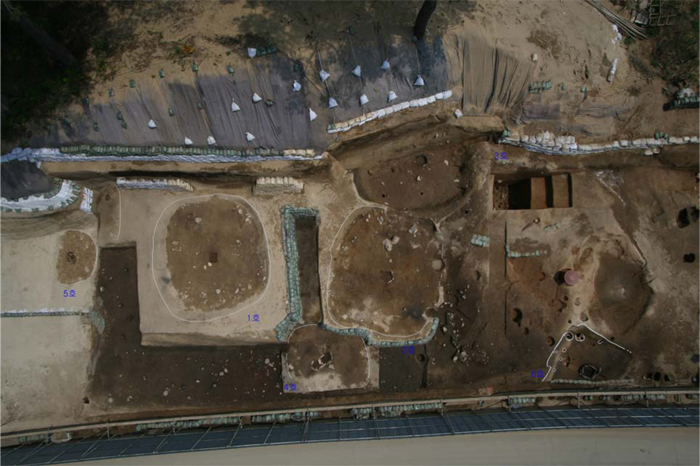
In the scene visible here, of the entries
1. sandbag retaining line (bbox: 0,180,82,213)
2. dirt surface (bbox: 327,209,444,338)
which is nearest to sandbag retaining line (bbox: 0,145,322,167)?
sandbag retaining line (bbox: 0,180,82,213)

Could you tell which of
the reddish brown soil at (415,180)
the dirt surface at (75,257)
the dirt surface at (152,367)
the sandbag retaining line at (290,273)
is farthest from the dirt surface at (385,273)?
the dirt surface at (75,257)

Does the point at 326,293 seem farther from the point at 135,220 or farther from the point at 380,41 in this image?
the point at 380,41

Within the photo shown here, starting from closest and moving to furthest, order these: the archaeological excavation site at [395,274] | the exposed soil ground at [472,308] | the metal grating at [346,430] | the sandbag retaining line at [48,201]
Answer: the metal grating at [346,430] < the sandbag retaining line at [48,201] < the archaeological excavation site at [395,274] < the exposed soil ground at [472,308]

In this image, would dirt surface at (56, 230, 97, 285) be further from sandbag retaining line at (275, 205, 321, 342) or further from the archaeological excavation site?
sandbag retaining line at (275, 205, 321, 342)

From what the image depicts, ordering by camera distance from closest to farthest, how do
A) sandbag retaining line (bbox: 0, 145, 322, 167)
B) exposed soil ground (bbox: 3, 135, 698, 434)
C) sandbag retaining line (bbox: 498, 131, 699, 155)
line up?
sandbag retaining line (bbox: 0, 145, 322, 167)
sandbag retaining line (bbox: 498, 131, 699, 155)
exposed soil ground (bbox: 3, 135, 698, 434)

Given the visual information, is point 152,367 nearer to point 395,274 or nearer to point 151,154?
point 151,154

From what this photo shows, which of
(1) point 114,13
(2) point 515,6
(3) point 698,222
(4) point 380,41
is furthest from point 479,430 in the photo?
(1) point 114,13

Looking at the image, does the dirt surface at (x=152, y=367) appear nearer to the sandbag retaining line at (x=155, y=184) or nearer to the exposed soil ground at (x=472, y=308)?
the exposed soil ground at (x=472, y=308)
